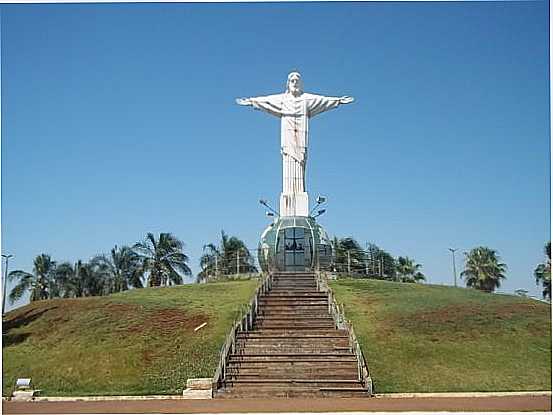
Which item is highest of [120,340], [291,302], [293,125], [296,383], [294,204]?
[293,125]

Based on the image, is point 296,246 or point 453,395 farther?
point 296,246

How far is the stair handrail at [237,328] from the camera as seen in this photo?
909 inches

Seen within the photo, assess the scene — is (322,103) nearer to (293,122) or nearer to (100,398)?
(293,122)

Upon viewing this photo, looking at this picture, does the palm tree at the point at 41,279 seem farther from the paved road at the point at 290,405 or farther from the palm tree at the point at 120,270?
the paved road at the point at 290,405

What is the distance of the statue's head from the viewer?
4003 centimetres

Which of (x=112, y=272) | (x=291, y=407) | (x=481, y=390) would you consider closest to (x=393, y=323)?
(x=481, y=390)

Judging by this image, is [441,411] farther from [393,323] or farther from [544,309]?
[544,309]

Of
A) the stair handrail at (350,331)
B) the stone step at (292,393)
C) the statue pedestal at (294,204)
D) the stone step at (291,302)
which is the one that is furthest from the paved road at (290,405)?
the statue pedestal at (294,204)

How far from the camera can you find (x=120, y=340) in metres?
27.8

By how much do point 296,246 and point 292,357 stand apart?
50.0 feet

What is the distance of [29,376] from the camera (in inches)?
992

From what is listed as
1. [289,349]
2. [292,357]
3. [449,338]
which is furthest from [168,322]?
[449,338]

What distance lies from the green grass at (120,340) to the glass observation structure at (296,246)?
464 cm

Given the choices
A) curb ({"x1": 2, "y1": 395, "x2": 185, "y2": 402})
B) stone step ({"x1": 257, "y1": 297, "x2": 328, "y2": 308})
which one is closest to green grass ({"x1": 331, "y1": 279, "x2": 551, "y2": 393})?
stone step ({"x1": 257, "y1": 297, "x2": 328, "y2": 308})
